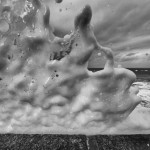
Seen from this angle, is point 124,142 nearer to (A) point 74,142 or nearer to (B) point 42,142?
(A) point 74,142

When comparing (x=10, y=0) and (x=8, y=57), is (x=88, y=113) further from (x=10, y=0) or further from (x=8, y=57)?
(x=10, y=0)

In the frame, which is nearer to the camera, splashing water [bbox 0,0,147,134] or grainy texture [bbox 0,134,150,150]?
grainy texture [bbox 0,134,150,150]

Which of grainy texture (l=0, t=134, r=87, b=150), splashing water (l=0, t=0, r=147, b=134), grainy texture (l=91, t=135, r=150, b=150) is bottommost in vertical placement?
grainy texture (l=0, t=134, r=87, b=150)

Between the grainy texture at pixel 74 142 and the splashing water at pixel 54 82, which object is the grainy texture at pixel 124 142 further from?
the splashing water at pixel 54 82

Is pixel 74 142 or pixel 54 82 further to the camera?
pixel 54 82

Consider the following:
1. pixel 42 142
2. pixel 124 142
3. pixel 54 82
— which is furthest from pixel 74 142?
pixel 54 82

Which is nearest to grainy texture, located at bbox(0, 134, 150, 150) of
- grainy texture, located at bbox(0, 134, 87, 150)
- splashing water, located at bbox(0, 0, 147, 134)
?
grainy texture, located at bbox(0, 134, 87, 150)

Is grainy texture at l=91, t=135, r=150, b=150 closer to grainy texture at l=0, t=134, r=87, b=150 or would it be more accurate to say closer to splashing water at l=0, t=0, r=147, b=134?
grainy texture at l=0, t=134, r=87, b=150
